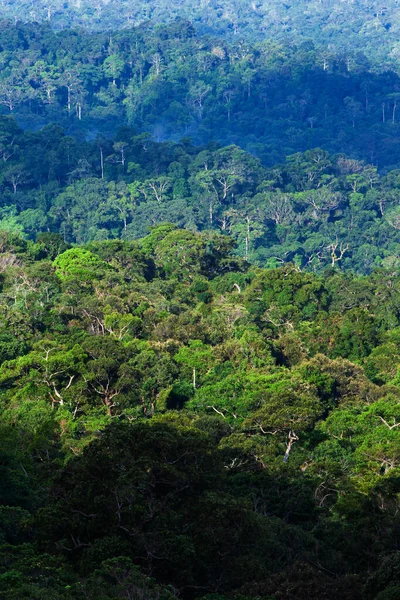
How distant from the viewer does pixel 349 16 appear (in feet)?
637

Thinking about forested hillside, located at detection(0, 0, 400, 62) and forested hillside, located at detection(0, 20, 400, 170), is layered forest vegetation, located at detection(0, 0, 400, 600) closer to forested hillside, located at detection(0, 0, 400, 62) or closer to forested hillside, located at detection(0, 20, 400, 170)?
→ forested hillside, located at detection(0, 20, 400, 170)

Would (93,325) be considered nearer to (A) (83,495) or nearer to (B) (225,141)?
(A) (83,495)

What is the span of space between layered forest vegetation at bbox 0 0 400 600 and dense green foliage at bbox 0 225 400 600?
0.07 meters

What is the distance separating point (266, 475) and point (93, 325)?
17863 mm

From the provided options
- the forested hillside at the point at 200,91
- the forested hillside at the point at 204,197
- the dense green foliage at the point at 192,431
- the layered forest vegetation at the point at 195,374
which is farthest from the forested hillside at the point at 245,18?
the dense green foliage at the point at 192,431

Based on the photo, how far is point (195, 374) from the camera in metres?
39.8

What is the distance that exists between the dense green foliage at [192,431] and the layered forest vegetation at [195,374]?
0.07m

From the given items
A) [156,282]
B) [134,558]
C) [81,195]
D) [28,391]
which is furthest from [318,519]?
[81,195]

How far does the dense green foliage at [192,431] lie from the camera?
2195cm

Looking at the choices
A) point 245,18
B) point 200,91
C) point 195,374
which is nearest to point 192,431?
point 195,374

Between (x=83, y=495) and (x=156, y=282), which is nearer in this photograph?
(x=83, y=495)

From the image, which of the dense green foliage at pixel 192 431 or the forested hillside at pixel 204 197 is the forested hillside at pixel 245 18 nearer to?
the forested hillside at pixel 204 197

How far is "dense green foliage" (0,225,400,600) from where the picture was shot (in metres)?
22.0

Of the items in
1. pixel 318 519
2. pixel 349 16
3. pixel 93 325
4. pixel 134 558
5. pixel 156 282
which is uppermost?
pixel 134 558
